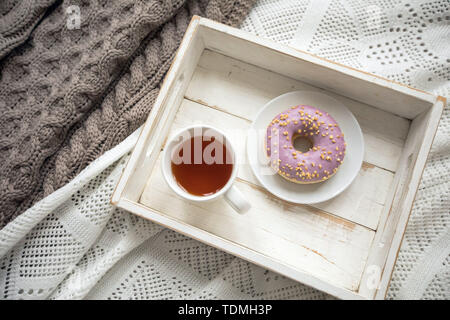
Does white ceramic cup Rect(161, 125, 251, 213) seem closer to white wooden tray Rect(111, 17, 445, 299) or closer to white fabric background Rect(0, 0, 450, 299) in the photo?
white wooden tray Rect(111, 17, 445, 299)

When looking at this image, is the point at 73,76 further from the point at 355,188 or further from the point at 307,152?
the point at 355,188

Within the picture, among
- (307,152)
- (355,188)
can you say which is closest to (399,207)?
(355,188)

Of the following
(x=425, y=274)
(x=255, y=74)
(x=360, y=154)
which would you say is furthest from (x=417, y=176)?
(x=255, y=74)

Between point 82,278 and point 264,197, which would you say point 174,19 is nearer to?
point 264,197

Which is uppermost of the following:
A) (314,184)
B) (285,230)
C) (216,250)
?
(314,184)

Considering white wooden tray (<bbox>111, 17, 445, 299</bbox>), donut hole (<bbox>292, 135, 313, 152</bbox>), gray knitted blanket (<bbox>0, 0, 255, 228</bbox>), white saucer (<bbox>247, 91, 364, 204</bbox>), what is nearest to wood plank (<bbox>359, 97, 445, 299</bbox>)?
white wooden tray (<bbox>111, 17, 445, 299</bbox>)

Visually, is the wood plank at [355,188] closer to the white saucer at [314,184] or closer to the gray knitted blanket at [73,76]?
the white saucer at [314,184]

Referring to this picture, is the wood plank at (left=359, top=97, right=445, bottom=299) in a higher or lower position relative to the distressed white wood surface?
lower
